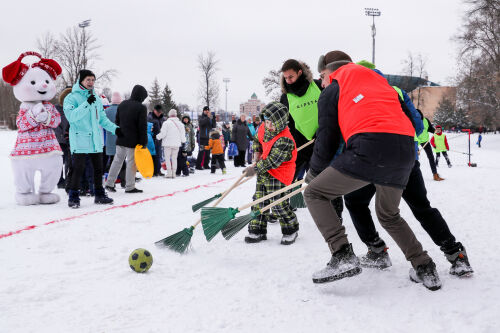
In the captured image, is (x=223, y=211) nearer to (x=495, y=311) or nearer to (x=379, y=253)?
(x=379, y=253)

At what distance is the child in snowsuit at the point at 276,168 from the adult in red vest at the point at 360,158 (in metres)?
1.05

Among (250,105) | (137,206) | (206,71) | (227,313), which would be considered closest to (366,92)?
(227,313)

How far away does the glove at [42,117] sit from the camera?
543 cm

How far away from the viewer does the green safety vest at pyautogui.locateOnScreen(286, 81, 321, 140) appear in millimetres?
4121

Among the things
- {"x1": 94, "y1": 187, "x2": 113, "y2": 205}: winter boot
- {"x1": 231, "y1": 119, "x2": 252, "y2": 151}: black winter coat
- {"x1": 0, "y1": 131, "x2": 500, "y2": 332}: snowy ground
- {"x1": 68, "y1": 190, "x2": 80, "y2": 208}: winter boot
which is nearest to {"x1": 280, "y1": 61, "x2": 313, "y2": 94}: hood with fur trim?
{"x1": 0, "y1": 131, "x2": 500, "y2": 332}: snowy ground

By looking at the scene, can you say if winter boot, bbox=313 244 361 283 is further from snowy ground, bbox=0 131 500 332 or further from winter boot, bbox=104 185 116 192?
winter boot, bbox=104 185 116 192

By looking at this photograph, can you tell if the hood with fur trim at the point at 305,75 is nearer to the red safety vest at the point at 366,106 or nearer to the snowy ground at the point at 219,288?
the snowy ground at the point at 219,288

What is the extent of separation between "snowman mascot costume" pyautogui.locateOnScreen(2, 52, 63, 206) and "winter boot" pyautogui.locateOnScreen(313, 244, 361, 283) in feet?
15.4

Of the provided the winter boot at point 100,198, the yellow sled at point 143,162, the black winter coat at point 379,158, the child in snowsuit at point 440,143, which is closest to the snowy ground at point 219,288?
the black winter coat at point 379,158

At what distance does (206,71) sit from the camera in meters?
37.7

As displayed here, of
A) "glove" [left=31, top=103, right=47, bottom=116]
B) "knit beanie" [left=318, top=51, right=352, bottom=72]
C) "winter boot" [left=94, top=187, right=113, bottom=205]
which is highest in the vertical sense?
"knit beanie" [left=318, top=51, right=352, bottom=72]

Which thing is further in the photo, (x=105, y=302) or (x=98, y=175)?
(x=98, y=175)

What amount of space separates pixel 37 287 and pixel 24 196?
3.59m

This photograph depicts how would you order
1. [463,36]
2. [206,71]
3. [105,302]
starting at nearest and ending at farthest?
[105,302], [463,36], [206,71]
